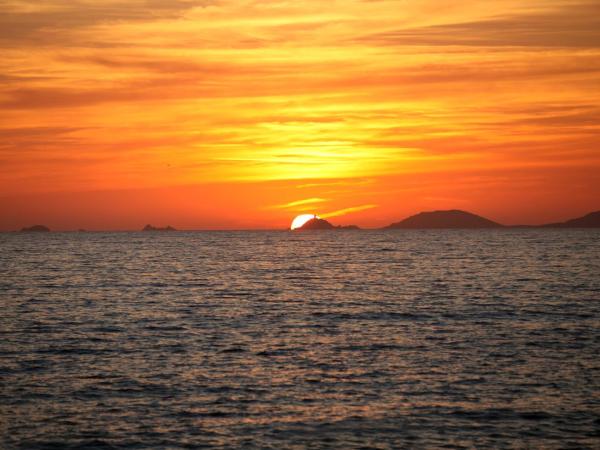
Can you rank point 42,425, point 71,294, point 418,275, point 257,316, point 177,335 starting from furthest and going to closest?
point 418,275 < point 71,294 < point 257,316 < point 177,335 < point 42,425

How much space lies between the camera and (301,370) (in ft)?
117

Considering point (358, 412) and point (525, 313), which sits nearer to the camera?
point (358, 412)

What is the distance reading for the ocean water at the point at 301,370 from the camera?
84.1 ft

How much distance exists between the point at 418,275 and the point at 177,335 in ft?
187

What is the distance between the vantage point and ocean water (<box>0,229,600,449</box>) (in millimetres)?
25641

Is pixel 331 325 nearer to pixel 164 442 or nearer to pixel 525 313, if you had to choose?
pixel 525 313

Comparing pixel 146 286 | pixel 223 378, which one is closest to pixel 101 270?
pixel 146 286

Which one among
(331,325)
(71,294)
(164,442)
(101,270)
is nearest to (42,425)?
(164,442)

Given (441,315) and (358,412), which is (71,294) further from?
(358,412)

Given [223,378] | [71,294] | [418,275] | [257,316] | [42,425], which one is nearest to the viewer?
[42,425]

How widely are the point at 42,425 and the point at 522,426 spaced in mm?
17633

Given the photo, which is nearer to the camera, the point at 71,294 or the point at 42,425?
the point at 42,425

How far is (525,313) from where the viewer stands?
187 feet

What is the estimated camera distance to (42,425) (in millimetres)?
26578
